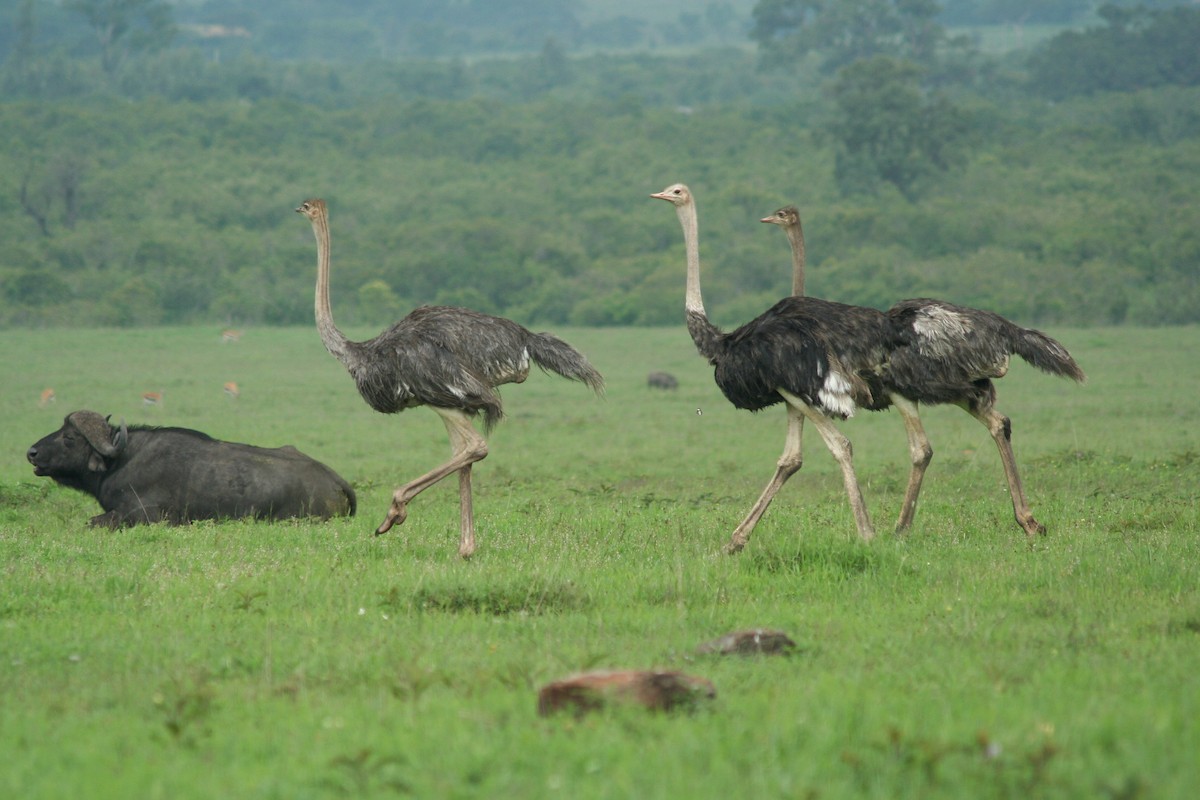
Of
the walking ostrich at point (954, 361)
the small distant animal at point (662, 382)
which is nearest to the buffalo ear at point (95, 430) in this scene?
the walking ostrich at point (954, 361)

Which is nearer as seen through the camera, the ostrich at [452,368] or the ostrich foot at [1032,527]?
the ostrich at [452,368]

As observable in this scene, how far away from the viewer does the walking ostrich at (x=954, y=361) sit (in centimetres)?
942

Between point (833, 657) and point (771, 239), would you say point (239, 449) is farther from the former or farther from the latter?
point (771, 239)

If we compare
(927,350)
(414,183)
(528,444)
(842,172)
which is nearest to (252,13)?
(414,183)

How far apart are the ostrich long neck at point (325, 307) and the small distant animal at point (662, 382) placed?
16.7 meters

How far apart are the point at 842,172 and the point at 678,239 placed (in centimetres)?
765

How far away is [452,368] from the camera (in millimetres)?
9023

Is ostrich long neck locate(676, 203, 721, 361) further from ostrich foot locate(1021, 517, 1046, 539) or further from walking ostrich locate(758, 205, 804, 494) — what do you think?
ostrich foot locate(1021, 517, 1046, 539)

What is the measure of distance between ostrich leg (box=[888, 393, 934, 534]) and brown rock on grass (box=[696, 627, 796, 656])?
137 inches

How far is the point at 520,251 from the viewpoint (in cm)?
4725

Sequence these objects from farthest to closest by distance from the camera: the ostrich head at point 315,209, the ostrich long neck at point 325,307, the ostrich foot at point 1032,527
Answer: the ostrich head at point 315,209 → the ostrich long neck at point 325,307 → the ostrich foot at point 1032,527

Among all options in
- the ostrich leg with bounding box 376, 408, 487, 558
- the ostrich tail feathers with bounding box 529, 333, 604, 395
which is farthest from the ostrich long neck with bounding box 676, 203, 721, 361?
the ostrich leg with bounding box 376, 408, 487, 558

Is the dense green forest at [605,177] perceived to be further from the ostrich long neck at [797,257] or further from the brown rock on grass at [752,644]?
the brown rock on grass at [752,644]

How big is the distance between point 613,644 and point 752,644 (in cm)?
61
